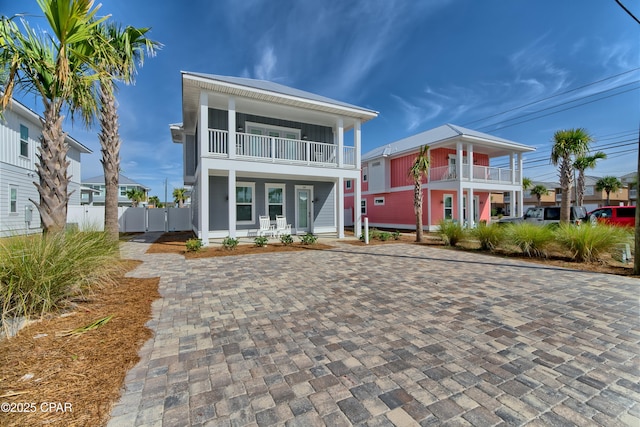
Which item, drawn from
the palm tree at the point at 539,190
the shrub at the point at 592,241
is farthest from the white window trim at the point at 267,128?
the palm tree at the point at 539,190

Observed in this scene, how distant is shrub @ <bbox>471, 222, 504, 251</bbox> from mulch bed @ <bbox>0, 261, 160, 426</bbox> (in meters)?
9.95

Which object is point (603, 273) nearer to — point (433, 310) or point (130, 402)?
point (433, 310)

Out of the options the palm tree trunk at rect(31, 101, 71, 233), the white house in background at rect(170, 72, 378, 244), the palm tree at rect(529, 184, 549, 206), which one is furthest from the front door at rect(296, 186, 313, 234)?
the palm tree at rect(529, 184, 549, 206)

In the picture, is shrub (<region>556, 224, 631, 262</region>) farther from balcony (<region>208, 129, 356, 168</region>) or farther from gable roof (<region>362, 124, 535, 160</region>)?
gable roof (<region>362, 124, 535, 160</region>)

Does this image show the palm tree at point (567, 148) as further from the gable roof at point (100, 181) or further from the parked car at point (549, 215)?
the gable roof at point (100, 181)

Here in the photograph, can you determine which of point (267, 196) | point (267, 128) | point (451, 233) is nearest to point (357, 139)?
point (267, 128)

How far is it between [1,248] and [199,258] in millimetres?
4380

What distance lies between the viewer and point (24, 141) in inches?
532

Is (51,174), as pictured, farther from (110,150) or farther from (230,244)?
(230,244)

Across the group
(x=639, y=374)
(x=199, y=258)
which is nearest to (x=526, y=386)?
(x=639, y=374)

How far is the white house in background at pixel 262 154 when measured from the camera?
32.4 feet

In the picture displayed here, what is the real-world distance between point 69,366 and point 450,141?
18.3 metres

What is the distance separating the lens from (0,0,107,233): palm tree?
13.1ft

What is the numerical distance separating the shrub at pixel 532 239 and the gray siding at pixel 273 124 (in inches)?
375
